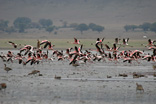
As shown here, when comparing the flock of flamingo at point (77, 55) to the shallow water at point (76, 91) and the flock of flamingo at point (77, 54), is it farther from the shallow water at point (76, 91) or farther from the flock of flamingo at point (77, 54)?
the shallow water at point (76, 91)

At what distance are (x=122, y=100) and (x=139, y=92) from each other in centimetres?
214

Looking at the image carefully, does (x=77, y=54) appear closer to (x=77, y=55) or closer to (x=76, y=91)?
(x=77, y=55)

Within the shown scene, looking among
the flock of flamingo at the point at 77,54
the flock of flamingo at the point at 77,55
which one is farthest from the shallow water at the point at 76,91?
the flock of flamingo at the point at 77,54

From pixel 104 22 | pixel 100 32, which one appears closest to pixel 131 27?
pixel 100 32

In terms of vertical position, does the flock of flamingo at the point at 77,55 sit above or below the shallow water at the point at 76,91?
above

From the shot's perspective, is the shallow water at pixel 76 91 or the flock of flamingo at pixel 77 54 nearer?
the shallow water at pixel 76 91

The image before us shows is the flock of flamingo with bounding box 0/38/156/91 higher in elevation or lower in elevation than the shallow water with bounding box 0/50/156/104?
higher

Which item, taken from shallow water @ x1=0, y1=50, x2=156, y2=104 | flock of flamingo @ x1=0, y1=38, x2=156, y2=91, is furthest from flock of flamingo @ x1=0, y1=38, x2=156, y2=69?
shallow water @ x1=0, y1=50, x2=156, y2=104

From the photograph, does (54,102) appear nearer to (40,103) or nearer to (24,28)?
(40,103)

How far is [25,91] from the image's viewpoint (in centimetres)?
1652

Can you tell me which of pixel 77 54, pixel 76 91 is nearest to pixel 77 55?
pixel 77 54

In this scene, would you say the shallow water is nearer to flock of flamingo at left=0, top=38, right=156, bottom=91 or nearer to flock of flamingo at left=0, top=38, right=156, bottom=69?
flock of flamingo at left=0, top=38, right=156, bottom=91

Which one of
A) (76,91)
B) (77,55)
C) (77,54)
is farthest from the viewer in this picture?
(77,55)

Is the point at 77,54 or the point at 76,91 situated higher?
the point at 77,54
